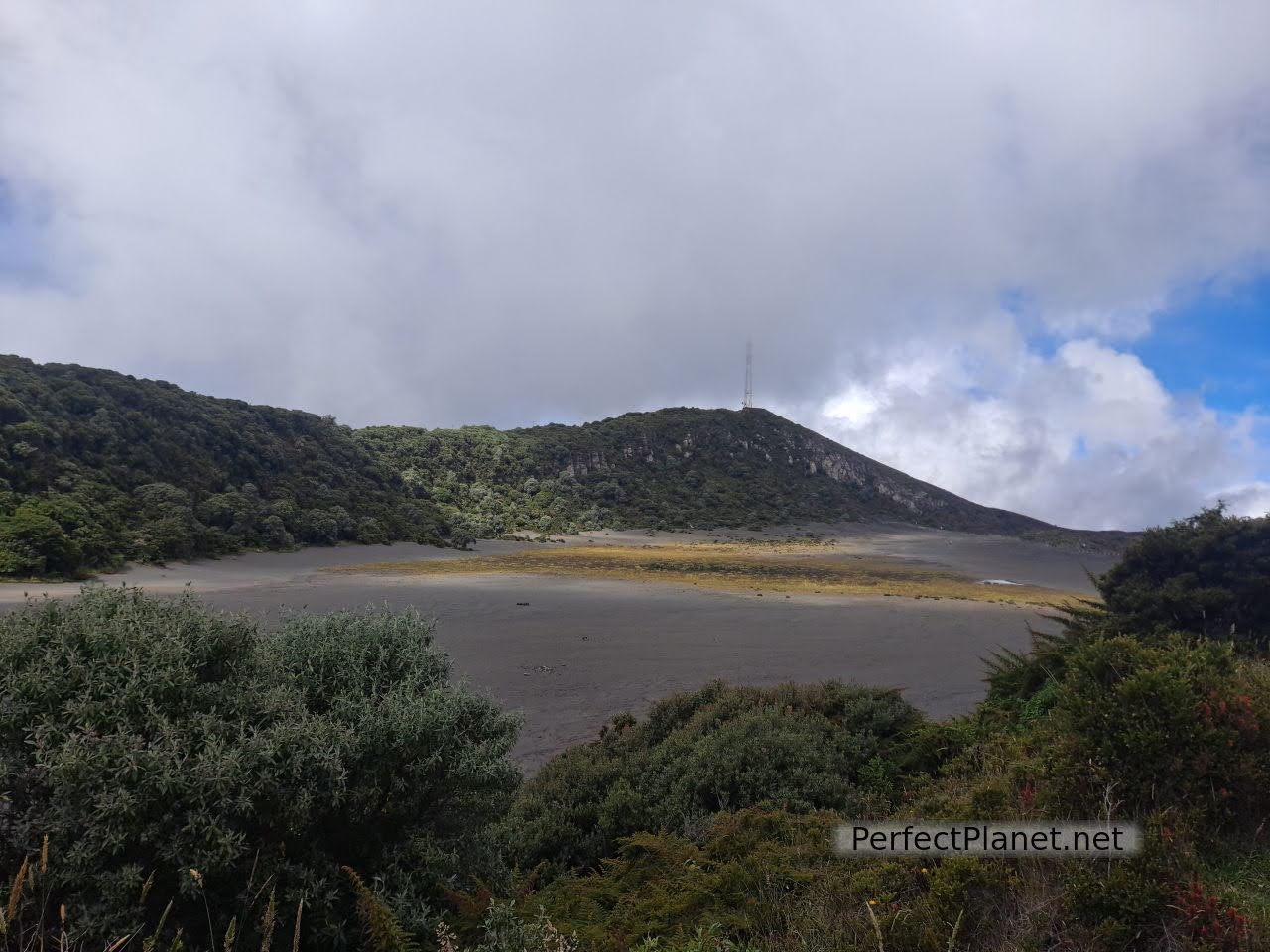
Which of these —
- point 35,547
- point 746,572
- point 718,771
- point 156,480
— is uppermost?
point 156,480

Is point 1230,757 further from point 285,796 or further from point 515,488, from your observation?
point 515,488

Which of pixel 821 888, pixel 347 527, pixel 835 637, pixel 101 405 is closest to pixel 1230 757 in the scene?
pixel 821 888

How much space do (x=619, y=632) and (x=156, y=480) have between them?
33920 mm

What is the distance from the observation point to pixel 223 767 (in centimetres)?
334

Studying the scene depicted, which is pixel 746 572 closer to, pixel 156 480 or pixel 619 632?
pixel 619 632

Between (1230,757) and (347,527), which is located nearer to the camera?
(1230,757)

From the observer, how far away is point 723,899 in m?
4.12

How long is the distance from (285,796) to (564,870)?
298 cm

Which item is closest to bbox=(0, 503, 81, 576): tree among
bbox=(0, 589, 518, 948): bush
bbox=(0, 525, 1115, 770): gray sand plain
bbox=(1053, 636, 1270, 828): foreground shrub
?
bbox=(0, 525, 1115, 770): gray sand plain

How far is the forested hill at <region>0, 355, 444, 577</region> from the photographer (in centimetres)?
2697

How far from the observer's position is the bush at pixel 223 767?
318 cm

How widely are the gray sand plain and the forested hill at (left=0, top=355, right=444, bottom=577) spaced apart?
223 cm

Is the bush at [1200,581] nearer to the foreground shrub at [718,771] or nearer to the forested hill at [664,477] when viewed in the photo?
the foreground shrub at [718,771]

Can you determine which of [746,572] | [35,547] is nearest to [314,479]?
[35,547]
